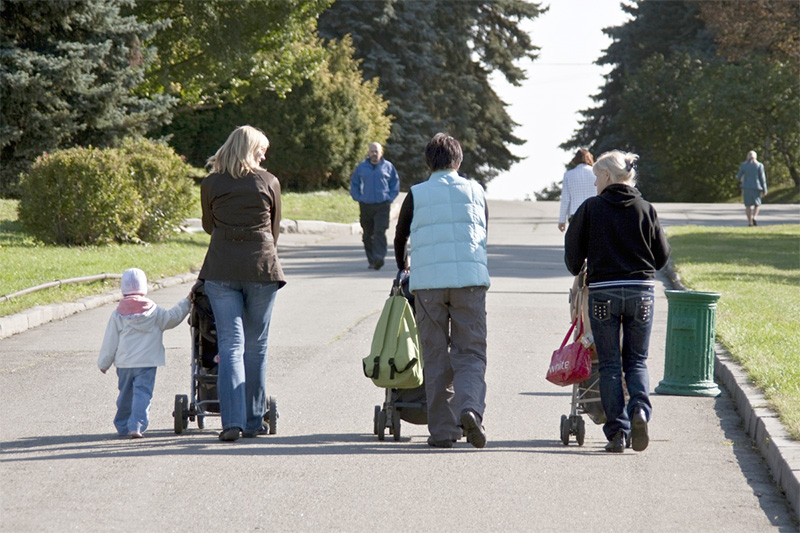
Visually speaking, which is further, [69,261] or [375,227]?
[375,227]

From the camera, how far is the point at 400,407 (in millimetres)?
7668

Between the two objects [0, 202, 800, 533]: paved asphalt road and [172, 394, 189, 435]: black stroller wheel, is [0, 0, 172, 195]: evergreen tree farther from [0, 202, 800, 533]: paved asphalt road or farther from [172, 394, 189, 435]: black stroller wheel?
[172, 394, 189, 435]: black stroller wheel

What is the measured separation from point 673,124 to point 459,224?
5062 centimetres

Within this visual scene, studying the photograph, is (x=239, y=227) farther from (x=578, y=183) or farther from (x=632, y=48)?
(x=632, y=48)

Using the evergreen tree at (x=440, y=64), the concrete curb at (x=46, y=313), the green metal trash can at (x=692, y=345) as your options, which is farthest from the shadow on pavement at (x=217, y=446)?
the evergreen tree at (x=440, y=64)

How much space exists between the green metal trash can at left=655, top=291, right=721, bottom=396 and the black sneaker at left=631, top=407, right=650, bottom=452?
2401 mm

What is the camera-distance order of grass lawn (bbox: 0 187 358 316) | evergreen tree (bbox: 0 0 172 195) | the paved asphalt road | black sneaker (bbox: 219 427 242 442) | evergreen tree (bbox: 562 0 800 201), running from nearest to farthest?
the paved asphalt road, black sneaker (bbox: 219 427 242 442), grass lawn (bbox: 0 187 358 316), evergreen tree (bbox: 0 0 172 195), evergreen tree (bbox: 562 0 800 201)

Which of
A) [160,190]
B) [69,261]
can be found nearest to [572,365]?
[69,261]

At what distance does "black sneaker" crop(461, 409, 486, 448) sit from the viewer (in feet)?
23.5

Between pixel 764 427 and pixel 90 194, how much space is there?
49.7ft

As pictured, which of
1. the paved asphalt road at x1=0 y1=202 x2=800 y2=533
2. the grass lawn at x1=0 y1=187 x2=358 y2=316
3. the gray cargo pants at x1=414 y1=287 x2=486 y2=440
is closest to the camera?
the paved asphalt road at x1=0 y1=202 x2=800 y2=533

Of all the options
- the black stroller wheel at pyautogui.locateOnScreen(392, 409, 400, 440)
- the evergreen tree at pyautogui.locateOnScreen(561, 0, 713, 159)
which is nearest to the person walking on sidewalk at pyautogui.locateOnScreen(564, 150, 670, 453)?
the black stroller wheel at pyautogui.locateOnScreen(392, 409, 400, 440)

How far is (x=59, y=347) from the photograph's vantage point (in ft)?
38.2

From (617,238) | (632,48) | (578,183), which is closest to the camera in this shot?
(617,238)
